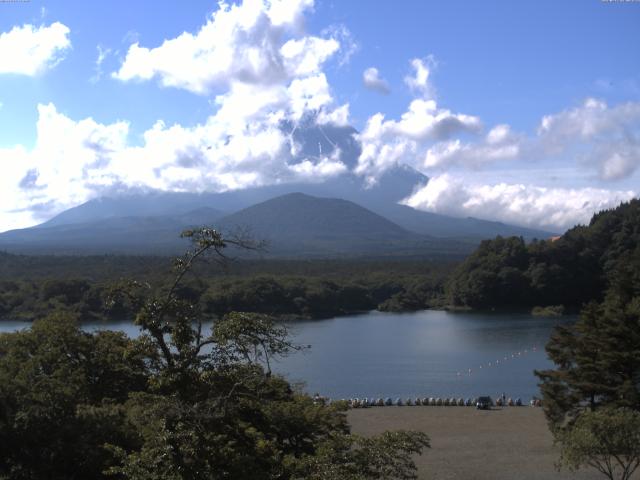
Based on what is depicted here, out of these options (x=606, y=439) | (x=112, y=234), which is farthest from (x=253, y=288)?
(x=112, y=234)

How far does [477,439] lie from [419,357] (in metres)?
13.4

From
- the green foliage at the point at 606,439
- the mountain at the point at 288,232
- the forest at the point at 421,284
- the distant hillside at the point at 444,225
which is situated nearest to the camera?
the green foliage at the point at 606,439

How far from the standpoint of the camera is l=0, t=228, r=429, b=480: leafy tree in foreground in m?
4.72

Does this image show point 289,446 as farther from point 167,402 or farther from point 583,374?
point 583,374

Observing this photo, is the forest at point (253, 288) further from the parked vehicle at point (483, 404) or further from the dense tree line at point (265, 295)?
the parked vehicle at point (483, 404)

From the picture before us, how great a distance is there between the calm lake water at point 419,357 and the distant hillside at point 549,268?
250 inches

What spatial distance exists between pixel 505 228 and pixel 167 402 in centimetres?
18437

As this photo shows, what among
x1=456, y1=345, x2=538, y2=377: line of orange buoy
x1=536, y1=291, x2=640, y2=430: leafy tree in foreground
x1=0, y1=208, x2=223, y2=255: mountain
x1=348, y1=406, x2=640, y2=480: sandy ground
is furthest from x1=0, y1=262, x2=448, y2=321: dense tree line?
x1=0, y1=208, x2=223, y2=255: mountain

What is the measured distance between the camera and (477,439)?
47.1 feet

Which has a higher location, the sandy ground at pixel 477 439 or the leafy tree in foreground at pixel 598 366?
the leafy tree in foreground at pixel 598 366

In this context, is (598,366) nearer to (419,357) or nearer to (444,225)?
(419,357)

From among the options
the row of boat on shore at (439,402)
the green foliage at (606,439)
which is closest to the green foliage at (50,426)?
the green foliage at (606,439)

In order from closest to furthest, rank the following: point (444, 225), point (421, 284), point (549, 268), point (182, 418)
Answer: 1. point (182, 418)
2. point (549, 268)
3. point (421, 284)
4. point (444, 225)

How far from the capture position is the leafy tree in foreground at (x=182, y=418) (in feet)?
15.5
